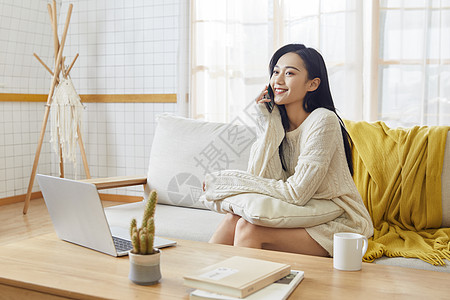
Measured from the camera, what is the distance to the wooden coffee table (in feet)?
3.84

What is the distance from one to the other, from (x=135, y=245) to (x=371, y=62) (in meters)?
2.47

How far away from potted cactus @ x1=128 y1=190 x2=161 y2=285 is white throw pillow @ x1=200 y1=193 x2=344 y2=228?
21.7 inches

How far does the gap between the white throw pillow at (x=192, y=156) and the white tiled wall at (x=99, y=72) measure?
1.41 m

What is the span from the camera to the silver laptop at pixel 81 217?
1.42 m

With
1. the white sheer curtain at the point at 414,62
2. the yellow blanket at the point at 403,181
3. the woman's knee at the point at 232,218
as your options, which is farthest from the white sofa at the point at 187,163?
the white sheer curtain at the point at 414,62

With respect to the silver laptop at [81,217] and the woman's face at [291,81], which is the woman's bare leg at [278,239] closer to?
the silver laptop at [81,217]

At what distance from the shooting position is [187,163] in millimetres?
2516

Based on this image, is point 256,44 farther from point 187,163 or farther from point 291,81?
point 291,81

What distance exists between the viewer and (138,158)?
415 cm

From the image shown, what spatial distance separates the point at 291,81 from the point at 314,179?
45 centimetres

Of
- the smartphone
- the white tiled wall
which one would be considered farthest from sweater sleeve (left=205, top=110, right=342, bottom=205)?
the white tiled wall

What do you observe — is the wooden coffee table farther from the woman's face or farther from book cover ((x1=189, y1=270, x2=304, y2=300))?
the woman's face

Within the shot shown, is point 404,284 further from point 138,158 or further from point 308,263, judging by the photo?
point 138,158

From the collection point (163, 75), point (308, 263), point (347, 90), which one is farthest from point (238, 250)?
point (163, 75)
